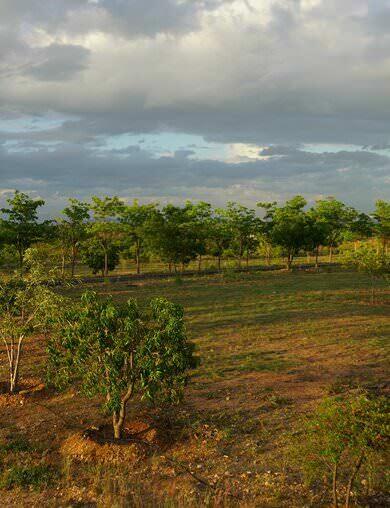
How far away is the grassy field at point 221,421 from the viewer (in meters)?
11.0

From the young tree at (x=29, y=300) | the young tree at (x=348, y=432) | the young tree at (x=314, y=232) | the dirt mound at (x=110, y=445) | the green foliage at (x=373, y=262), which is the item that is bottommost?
→ the dirt mound at (x=110, y=445)

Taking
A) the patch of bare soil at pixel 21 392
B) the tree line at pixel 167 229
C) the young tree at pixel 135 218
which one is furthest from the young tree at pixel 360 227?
the patch of bare soil at pixel 21 392

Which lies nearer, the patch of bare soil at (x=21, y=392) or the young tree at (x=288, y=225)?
the patch of bare soil at (x=21, y=392)

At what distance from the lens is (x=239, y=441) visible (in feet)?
43.8

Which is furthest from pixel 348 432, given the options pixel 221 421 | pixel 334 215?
pixel 334 215

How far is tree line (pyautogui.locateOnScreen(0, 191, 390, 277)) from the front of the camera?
4825cm

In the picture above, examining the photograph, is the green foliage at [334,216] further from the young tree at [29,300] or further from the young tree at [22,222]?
the young tree at [29,300]

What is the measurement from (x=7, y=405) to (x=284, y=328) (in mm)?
17102

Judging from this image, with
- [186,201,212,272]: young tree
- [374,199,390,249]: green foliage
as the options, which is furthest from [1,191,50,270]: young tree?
[374,199,390,249]: green foliage

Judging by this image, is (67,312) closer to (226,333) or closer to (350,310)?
(226,333)

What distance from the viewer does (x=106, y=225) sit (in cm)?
5588

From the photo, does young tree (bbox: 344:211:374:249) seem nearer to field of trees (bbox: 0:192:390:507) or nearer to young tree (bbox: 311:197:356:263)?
young tree (bbox: 311:197:356:263)

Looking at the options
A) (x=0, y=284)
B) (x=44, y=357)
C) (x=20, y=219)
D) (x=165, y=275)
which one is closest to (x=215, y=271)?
(x=165, y=275)

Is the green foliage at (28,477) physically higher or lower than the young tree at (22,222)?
lower
